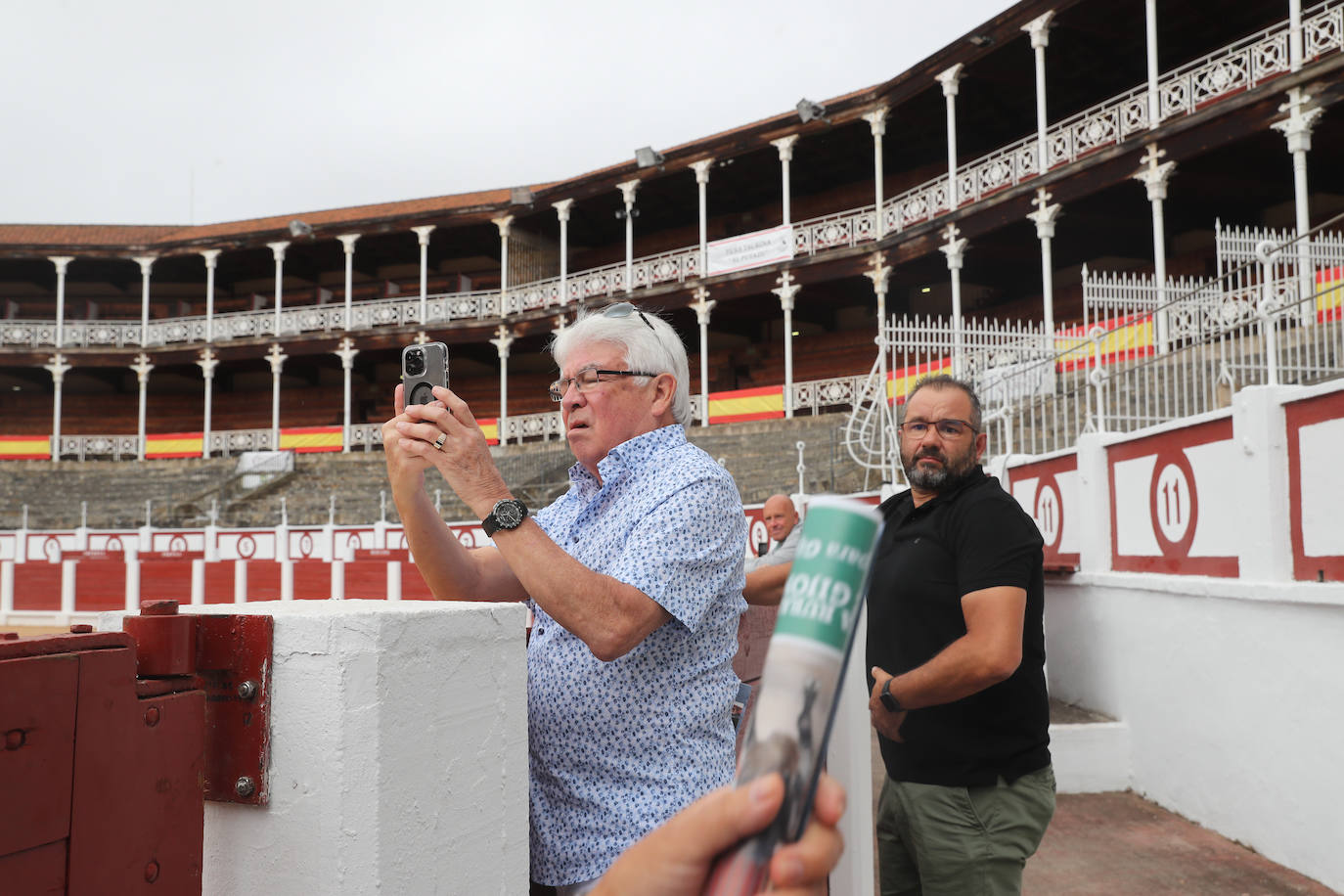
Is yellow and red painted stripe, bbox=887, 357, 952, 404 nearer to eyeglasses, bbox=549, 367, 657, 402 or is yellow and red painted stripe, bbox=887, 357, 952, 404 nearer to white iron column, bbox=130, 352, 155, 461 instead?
eyeglasses, bbox=549, 367, 657, 402

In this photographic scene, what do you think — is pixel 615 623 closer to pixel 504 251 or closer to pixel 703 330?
pixel 703 330

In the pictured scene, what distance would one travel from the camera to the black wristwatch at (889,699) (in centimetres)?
206

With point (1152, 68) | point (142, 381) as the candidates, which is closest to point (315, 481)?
point (142, 381)

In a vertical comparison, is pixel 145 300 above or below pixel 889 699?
above

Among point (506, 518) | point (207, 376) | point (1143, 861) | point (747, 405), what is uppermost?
point (207, 376)

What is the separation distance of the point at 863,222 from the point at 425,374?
1897cm

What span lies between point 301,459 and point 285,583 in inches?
363

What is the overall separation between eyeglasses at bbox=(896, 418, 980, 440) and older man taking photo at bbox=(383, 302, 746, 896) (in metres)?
0.92

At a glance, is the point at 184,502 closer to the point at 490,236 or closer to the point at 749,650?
the point at 490,236

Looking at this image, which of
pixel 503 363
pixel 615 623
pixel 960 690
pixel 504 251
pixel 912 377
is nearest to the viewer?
pixel 615 623

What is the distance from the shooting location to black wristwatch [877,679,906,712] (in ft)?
6.77

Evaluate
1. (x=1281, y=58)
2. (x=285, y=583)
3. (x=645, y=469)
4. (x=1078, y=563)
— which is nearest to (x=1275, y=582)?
(x=1078, y=563)

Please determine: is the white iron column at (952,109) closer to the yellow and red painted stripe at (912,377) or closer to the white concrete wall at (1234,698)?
the yellow and red painted stripe at (912,377)

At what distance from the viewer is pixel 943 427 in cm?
226
